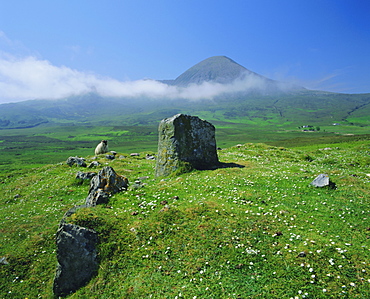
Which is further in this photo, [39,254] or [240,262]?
[39,254]

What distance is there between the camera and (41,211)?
71.3ft

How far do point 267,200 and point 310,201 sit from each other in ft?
9.54

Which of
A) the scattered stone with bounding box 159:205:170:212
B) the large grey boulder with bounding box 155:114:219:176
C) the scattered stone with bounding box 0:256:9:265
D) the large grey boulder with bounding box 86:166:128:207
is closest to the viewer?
the scattered stone with bounding box 0:256:9:265

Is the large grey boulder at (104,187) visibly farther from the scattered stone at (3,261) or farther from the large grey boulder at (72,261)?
the scattered stone at (3,261)

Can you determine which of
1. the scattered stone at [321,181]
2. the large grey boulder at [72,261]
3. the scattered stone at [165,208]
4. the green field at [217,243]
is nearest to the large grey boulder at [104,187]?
→ the green field at [217,243]

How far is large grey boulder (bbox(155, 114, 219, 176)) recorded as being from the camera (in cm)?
2433

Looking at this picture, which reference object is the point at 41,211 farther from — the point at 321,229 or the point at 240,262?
the point at 321,229

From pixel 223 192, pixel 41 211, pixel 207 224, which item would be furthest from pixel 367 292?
pixel 41 211

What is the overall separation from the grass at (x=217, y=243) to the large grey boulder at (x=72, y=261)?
1.61 ft

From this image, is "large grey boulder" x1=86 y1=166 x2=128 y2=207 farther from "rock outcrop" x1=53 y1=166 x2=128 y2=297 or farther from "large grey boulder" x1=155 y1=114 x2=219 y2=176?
"large grey boulder" x1=155 y1=114 x2=219 y2=176

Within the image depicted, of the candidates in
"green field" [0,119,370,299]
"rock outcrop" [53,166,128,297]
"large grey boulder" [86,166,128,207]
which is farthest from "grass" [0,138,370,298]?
"large grey boulder" [86,166,128,207]

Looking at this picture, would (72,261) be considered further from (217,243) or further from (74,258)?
(217,243)

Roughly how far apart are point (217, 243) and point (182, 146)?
14.5 metres

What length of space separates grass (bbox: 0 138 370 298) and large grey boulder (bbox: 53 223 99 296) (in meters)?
0.49
